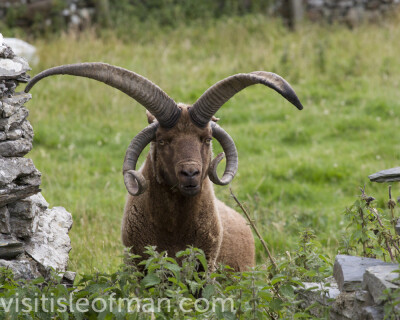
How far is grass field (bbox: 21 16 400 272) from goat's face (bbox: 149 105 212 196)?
1313 mm

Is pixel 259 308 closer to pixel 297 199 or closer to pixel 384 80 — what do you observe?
pixel 297 199

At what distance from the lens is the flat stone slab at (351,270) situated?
15.9 ft

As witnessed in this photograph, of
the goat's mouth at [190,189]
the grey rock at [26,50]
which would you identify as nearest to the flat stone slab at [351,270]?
the goat's mouth at [190,189]

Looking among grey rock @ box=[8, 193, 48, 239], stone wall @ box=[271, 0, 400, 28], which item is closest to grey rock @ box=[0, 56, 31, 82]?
grey rock @ box=[8, 193, 48, 239]

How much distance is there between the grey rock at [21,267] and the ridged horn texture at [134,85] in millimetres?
1447

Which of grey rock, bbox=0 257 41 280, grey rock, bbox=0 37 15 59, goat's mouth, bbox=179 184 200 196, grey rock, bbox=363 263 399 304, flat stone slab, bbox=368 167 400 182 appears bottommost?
grey rock, bbox=0 257 41 280

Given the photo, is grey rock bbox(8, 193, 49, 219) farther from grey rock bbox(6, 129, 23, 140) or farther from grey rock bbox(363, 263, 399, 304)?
grey rock bbox(363, 263, 399, 304)

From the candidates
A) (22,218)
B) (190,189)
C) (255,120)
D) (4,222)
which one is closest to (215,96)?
(190,189)

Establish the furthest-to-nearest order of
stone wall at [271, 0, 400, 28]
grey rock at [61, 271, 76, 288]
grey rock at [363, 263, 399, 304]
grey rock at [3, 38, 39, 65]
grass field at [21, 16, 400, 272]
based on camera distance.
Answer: stone wall at [271, 0, 400, 28]
grey rock at [3, 38, 39, 65]
grass field at [21, 16, 400, 272]
grey rock at [61, 271, 76, 288]
grey rock at [363, 263, 399, 304]

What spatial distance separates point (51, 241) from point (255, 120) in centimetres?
708

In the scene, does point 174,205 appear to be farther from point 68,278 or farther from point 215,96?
point 68,278

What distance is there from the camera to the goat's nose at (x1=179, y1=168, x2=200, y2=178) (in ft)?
19.8

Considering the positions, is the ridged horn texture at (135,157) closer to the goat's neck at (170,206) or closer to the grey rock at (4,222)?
the goat's neck at (170,206)

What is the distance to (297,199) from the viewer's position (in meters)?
10.1
